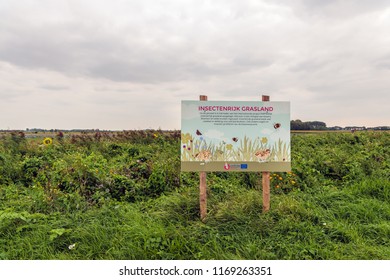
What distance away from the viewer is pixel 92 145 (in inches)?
390

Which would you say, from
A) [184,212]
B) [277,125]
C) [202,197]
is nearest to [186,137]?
[202,197]

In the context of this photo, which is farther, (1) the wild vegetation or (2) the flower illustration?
(2) the flower illustration

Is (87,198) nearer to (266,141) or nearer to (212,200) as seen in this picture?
(212,200)

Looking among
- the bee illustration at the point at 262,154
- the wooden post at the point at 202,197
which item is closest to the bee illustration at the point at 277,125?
the bee illustration at the point at 262,154

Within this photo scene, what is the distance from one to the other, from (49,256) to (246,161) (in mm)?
3177

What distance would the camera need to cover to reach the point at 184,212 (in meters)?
4.86

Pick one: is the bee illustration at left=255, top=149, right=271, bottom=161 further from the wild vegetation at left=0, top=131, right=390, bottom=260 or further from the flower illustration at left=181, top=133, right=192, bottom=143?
the flower illustration at left=181, top=133, right=192, bottom=143

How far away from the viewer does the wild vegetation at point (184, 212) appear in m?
3.95

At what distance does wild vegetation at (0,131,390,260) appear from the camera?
3947mm

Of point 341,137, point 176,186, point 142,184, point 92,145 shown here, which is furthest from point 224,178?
point 341,137

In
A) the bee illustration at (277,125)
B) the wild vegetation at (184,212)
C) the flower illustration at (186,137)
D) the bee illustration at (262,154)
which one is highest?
the bee illustration at (277,125)

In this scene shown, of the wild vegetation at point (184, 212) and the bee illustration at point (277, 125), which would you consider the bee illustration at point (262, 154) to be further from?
the wild vegetation at point (184, 212)

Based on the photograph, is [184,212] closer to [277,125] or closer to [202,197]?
[202,197]

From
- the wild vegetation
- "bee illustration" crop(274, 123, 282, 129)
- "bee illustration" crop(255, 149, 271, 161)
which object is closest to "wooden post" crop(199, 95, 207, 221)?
the wild vegetation
